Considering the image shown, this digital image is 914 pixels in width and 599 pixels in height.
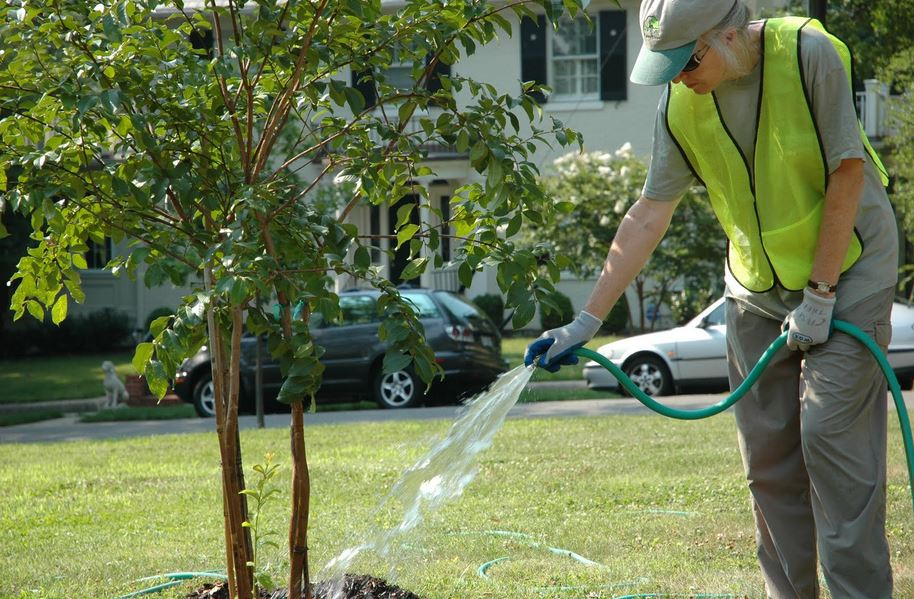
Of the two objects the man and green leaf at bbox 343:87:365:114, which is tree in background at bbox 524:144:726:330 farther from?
green leaf at bbox 343:87:365:114

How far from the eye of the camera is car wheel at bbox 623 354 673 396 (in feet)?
48.1

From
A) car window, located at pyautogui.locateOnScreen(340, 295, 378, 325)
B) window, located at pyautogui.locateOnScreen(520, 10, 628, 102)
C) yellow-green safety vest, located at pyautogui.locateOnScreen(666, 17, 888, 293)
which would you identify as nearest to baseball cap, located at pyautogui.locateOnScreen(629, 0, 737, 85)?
yellow-green safety vest, located at pyautogui.locateOnScreen(666, 17, 888, 293)

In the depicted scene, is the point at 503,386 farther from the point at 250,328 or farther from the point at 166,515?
the point at 166,515

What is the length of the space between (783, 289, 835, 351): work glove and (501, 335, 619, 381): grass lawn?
12.2m

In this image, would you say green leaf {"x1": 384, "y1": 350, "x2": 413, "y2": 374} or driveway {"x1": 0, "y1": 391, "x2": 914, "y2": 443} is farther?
driveway {"x1": 0, "y1": 391, "x2": 914, "y2": 443}

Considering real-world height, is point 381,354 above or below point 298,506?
below

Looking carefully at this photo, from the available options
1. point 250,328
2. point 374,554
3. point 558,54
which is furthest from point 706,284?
point 250,328

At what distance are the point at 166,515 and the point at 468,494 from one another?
5.71 feet

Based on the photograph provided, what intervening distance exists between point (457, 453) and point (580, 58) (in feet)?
68.4

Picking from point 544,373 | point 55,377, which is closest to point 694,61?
point 544,373

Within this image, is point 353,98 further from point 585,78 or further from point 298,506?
point 585,78

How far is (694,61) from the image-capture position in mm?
3271

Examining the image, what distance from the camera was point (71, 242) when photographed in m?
3.86

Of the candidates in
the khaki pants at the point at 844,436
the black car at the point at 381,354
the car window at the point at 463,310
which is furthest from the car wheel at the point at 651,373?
the khaki pants at the point at 844,436
